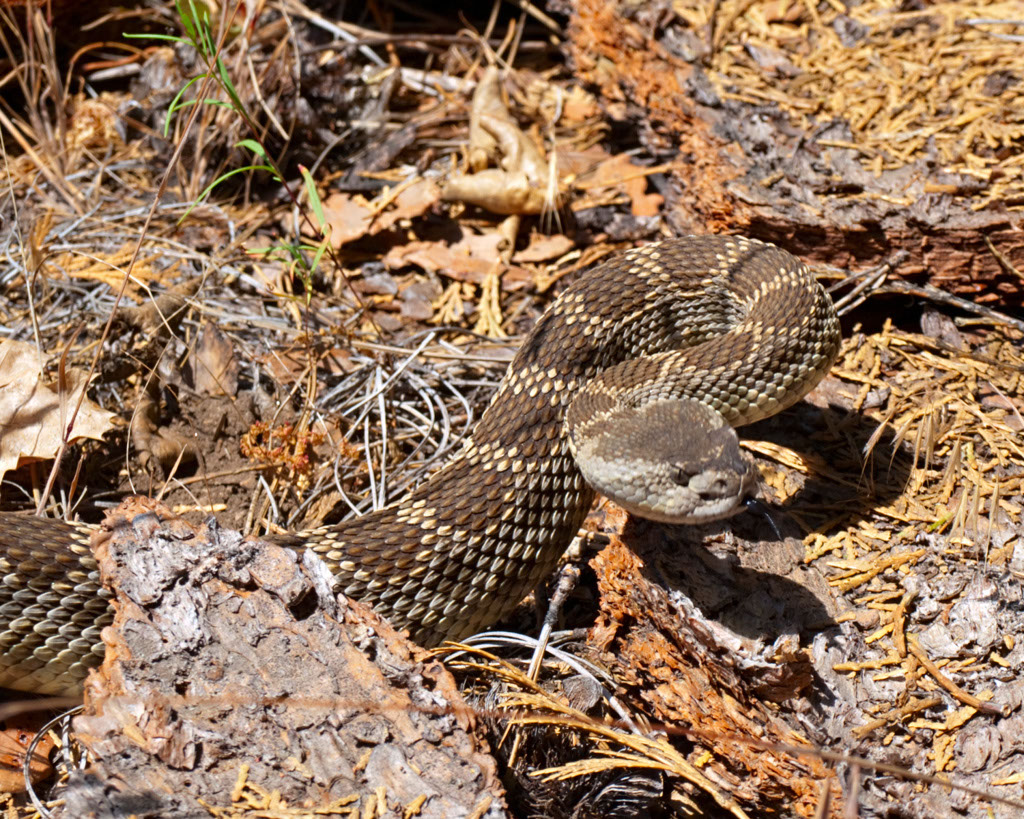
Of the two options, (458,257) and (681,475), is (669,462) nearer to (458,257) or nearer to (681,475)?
(681,475)

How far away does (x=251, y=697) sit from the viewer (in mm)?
3277

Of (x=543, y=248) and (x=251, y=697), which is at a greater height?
(x=543, y=248)

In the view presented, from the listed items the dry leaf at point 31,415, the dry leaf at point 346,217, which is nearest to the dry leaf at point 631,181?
the dry leaf at point 346,217

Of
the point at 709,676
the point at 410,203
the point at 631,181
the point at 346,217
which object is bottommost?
the point at 709,676

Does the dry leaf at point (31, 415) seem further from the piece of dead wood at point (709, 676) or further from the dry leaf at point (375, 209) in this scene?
the piece of dead wood at point (709, 676)

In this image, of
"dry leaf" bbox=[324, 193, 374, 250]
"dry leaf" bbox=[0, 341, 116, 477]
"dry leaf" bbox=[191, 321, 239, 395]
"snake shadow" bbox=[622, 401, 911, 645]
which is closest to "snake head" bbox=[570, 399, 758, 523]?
"snake shadow" bbox=[622, 401, 911, 645]

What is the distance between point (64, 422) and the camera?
4773 mm

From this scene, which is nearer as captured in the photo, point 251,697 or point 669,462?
point 251,697

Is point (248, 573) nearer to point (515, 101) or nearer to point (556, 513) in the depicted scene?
point (556, 513)

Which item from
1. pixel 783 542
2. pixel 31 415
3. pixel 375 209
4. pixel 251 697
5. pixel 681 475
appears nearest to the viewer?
pixel 251 697

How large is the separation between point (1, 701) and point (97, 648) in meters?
0.67


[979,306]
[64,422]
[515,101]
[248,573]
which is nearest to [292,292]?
[64,422]

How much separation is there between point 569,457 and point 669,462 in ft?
2.77

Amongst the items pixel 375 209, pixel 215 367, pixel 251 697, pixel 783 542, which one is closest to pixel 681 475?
pixel 783 542
